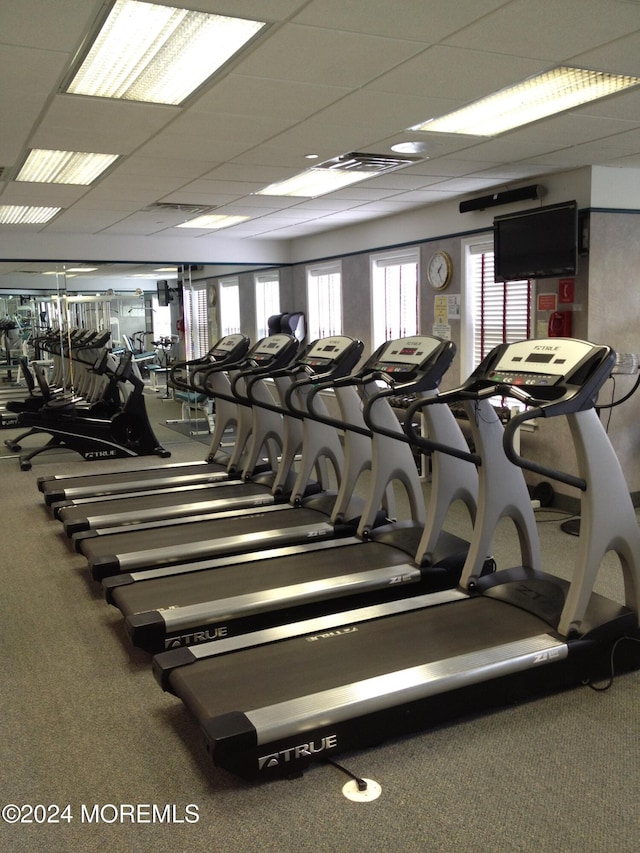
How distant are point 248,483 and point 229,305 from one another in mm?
3515

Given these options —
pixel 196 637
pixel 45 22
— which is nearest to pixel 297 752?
pixel 196 637

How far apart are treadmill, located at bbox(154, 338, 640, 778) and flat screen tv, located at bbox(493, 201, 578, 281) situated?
227 cm

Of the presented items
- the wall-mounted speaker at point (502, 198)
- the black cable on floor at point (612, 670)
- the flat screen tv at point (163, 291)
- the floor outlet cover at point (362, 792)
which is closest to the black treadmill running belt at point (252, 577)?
the black cable on floor at point (612, 670)

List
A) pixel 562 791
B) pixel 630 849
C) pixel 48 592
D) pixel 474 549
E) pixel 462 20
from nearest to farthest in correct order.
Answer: pixel 630 849 < pixel 562 791 < pixel 462 20 < pixel 474 549 < pixel 48 592

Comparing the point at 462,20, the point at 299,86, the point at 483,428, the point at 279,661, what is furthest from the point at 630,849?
the point at 299,86

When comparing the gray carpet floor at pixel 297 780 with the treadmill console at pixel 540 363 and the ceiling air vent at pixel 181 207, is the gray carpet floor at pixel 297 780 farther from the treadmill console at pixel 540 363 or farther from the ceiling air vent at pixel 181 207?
the ceiling air vent at pixel 181 207

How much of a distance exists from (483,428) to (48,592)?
257 cm

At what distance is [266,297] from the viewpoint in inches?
364

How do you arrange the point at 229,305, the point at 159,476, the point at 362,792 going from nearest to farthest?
1. the point at 362,792
2. the point at 159,476
3. the point at 229,305

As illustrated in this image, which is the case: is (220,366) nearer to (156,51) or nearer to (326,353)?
(326,353)

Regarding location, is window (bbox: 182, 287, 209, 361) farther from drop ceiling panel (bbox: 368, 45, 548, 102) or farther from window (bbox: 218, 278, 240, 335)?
drop ceiling panel (bbox: 368, 45, 548, 102)

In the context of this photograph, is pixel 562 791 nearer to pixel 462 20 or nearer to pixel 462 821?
pixel 462 821

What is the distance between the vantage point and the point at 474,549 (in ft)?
11.6

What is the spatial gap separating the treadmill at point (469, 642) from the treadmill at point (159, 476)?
8.49 ft
